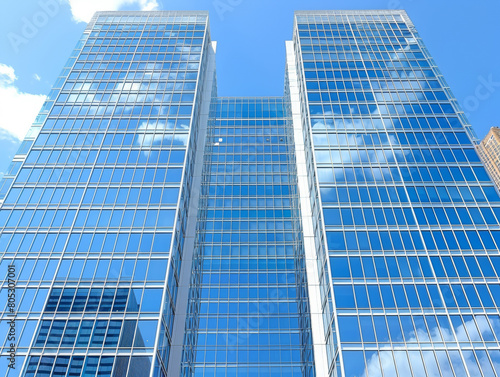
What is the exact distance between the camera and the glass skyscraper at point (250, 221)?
31.7 m

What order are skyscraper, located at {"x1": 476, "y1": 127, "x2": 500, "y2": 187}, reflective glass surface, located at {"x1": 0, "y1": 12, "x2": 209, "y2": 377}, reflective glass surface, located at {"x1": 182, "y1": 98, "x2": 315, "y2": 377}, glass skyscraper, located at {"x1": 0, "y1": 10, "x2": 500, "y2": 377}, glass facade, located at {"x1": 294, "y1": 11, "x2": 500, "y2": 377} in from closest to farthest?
glass facade, located at {"x1": 294, "y1": 11, "x2": 500, "y2": 377}
reflective glass surface, located at {"x1": 0, "y1": 12, "x2": 209, "y2": 377}
glass skyscraper, located at {"x1": 0, "y1": 10, "x2": 500, "y2": 377}
reflective glass surface, located at {"x1": 182, "y1": 98, "x2": 315, "y2": 377}
skyscraper, located at {"x1": 476, "y1": 127, "x2": 500, "y2": 187}

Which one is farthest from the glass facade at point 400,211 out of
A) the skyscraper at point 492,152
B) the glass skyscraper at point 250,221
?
the skyscraper at point 492,152

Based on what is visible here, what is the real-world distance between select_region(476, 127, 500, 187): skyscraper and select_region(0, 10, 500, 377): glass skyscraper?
11369cm

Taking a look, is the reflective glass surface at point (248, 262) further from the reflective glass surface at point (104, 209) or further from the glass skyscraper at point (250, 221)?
the reflective glass surface at point (104, 209)

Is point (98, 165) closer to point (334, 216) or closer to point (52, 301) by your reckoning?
point (52, 301)

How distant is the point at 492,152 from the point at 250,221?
140108 mm

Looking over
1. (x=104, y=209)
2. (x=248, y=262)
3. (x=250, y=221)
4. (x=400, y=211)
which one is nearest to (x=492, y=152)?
(x=250, y=221)

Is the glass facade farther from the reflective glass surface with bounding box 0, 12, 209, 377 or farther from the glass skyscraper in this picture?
the reflective glass surface with bounding box 0, 12, 209, 377

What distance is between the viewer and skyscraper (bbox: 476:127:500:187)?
15462cm

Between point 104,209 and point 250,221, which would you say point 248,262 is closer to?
point 250,221

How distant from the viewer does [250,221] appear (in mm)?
57875

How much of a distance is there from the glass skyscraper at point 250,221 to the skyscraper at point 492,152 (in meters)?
114

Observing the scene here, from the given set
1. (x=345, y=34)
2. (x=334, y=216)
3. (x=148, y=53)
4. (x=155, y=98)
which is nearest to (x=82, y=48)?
(x=148, y=53)

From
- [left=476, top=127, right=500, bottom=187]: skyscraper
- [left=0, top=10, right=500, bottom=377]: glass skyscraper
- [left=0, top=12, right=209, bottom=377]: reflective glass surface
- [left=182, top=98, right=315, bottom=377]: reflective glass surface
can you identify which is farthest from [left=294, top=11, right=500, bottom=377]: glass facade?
[left=476, top=127, right=500, bottom=187]: skyscraper
